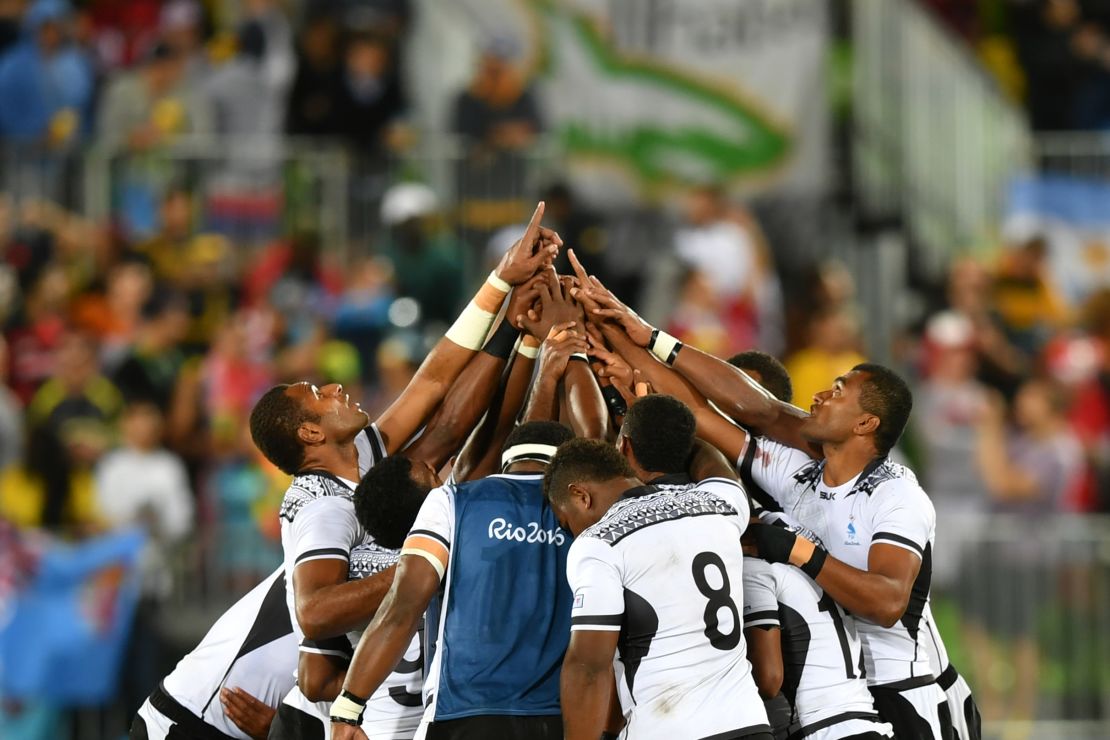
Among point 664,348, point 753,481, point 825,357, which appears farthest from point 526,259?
point 825,357

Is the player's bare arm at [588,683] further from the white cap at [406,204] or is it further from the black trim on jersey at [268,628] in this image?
the white cap at [406,204]

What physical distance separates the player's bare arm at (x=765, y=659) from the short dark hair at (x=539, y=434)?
1.09 m

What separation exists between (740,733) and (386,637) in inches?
54.3

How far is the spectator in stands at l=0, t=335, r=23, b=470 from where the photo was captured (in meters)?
12.6

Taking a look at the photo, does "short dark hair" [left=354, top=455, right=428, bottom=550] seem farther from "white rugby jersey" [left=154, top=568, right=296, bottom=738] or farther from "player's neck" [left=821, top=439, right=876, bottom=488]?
"player's neck" [left=821, top=439, right=876, bottom=488]

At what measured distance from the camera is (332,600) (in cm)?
680

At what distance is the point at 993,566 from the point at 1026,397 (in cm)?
154

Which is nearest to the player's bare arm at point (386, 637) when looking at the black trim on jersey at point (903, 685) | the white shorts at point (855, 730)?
the white shorts at point (855, 730)

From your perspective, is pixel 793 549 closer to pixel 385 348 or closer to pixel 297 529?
pixel 297 529

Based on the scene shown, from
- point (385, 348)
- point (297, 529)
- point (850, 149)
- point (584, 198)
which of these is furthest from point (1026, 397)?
point (297, 529)

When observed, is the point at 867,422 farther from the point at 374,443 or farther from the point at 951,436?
the point at 951,436

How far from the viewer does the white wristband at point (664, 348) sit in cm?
789

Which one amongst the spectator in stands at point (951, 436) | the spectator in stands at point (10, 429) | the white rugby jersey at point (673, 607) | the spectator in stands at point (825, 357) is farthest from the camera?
the spectator in stands at point (825, 357)

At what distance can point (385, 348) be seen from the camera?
12.6 meters
